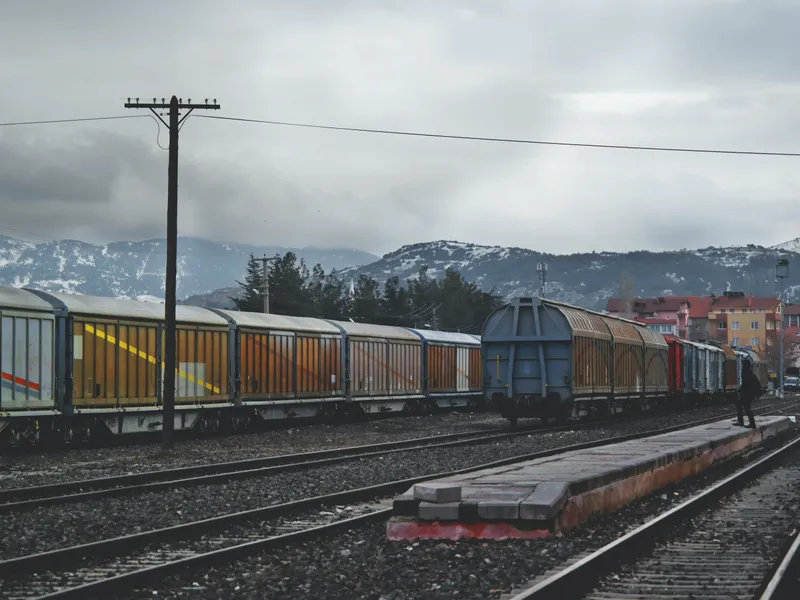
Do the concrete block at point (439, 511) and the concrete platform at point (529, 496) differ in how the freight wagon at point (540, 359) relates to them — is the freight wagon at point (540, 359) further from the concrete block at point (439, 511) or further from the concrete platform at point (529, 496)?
the concrete block at point (439, 511)

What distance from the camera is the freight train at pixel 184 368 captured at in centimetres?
2316

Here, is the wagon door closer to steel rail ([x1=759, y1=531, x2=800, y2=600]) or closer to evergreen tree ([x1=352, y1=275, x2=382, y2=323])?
steel rail ([x1=759, y1=531, x2=800, y2=600])

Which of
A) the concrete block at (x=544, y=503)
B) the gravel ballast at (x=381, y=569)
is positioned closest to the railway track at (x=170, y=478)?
→ the gravel ballast at (x=381, y=569)

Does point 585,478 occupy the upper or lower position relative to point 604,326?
lower

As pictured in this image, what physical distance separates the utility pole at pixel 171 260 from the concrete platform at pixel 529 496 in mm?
10598

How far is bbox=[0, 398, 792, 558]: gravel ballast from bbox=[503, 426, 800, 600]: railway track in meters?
5.10

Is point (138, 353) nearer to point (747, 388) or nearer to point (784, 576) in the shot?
point (747, 388)

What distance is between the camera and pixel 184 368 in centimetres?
2831

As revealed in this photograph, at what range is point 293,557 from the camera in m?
10.4

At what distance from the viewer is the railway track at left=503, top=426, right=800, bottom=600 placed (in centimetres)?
862

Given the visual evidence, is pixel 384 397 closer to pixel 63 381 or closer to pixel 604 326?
pixel 604 326

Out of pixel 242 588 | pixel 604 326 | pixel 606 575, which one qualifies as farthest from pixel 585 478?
pixel 604 326

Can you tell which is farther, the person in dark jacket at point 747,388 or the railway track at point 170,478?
the person in dark jacket at point 747,388

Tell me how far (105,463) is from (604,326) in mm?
20317
